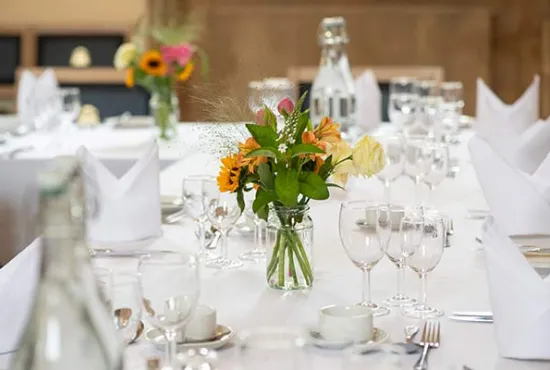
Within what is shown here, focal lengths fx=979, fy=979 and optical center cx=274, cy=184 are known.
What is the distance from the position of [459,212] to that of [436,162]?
130mm

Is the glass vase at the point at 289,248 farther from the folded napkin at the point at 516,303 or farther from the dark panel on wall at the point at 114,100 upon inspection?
the dark panel on wall at the point at 114,100

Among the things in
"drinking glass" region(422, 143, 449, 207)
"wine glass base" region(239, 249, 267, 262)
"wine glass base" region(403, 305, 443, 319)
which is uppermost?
"drinking glass" region(422, 143, 449, 207)

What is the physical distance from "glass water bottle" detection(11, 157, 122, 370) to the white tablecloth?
15.7 inches

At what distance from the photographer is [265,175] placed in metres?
1.44

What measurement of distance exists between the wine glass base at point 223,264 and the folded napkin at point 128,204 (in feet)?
0.82

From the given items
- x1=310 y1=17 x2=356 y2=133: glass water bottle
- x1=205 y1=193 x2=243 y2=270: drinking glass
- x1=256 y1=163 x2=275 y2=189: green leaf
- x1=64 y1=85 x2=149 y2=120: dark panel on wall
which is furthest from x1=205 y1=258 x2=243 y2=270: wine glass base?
x1=64 y1=85 x2=149 y2=120: dark panel on wall

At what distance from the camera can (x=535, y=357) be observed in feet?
3.83

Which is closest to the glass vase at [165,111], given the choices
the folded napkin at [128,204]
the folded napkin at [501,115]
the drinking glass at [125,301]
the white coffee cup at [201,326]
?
the folded napkin at [501,115]

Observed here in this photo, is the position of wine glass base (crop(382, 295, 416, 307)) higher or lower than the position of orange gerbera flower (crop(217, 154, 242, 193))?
lower

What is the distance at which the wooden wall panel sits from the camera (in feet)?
19.8

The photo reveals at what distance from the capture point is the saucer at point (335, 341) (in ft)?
3.94

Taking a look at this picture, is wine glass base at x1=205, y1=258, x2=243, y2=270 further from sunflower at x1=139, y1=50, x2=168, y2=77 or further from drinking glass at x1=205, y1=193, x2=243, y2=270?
sunflower at x1=139, y1=50, x2=168, y2=77

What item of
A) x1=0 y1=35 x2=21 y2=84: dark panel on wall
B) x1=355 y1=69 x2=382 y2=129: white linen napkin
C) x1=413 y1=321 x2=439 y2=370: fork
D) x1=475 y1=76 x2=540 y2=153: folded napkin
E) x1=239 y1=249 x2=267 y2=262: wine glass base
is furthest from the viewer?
x1=0 y1=35 x2=21 y2=84: dark panel on wall

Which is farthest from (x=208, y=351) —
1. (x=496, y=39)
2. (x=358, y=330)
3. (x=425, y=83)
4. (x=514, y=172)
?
(x=496, y=39)
